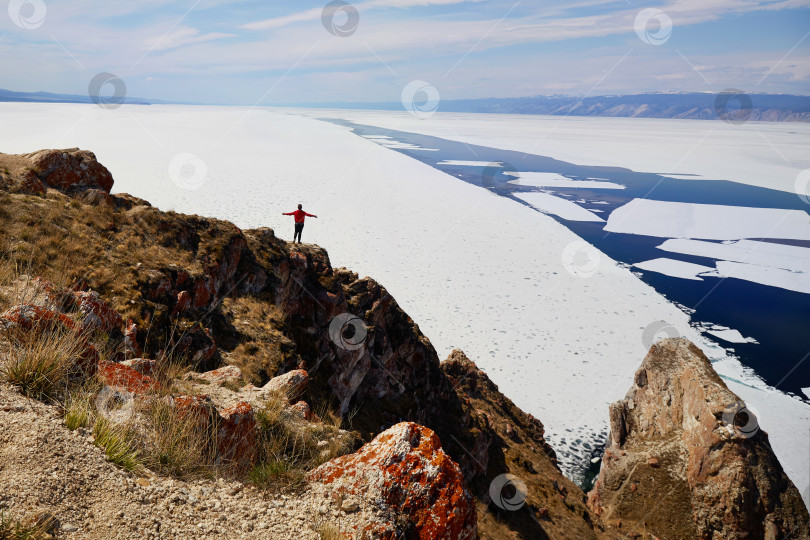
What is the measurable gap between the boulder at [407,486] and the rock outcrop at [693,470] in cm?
924

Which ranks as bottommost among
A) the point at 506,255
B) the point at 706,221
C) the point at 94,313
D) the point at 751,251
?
the point at 94,313

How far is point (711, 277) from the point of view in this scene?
26156 mm

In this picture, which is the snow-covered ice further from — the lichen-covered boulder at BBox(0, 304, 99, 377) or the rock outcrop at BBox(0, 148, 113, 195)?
the lichen-covered boulder at BBox(0, 304, 99, 377)

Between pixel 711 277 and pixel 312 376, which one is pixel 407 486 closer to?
pixel 312 376

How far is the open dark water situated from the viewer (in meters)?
18.5

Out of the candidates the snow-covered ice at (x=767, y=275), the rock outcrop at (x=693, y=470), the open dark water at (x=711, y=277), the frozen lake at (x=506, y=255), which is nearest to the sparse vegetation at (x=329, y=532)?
the frozen lake at (x=506, y=255)

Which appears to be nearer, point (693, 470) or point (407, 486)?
point (407, 486)

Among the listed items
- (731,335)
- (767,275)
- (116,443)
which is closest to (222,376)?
(116,443)

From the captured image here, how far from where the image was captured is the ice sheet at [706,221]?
1357 inches

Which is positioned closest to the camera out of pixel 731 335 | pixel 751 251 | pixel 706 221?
pixel 731 335

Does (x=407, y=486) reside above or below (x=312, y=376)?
above

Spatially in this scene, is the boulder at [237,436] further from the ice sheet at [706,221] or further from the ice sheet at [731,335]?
the ice sheet at [706,221]

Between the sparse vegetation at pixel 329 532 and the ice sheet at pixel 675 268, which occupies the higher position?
the ice sheet at pixel 675 268

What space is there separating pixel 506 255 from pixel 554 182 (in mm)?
29598
